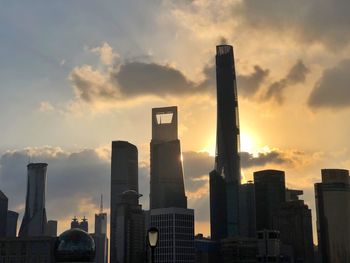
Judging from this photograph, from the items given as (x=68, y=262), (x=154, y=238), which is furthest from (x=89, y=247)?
(x=154, y=238)

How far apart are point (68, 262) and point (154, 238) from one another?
1619 inches

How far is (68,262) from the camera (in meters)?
73.4

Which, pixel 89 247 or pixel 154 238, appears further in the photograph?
pixel 89 247

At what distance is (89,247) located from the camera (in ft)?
244

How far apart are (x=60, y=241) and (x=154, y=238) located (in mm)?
42290

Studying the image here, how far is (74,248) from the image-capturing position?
241ft

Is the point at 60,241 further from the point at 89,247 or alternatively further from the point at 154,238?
the point at 154,238

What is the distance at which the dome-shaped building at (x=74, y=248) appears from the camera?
7338cm

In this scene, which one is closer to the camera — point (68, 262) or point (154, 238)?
point (154, 238)

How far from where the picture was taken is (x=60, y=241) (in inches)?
2943

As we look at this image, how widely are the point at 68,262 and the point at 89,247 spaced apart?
3102mm

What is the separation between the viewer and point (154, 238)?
35219 mm

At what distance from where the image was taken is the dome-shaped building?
7338 cm

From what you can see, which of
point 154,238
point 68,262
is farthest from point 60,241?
point 154,238
